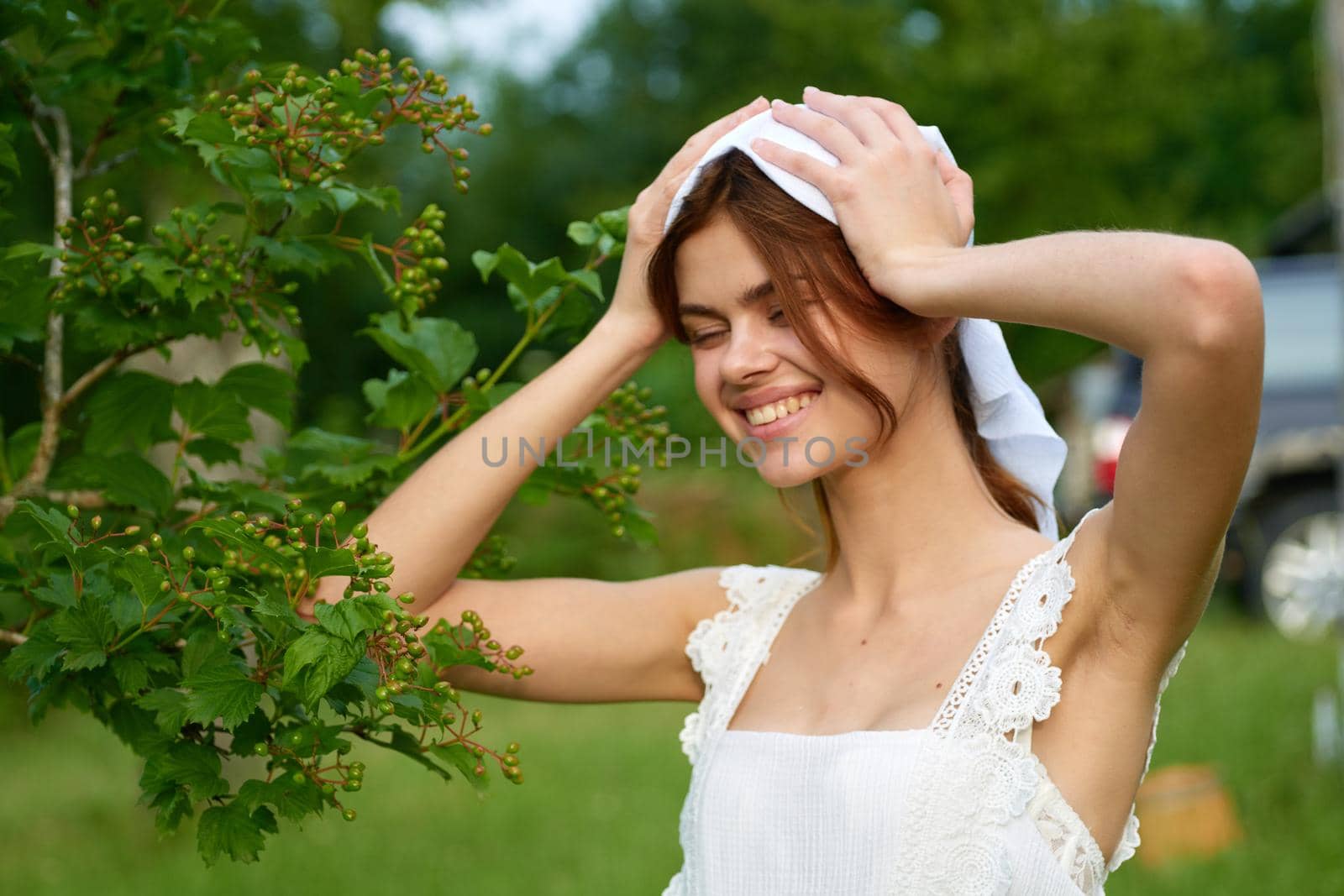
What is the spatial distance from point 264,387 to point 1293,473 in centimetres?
743

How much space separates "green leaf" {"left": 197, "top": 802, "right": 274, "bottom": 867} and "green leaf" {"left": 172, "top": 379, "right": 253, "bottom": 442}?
571 millimetres

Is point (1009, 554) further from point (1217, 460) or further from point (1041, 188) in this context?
point (1041, 188)

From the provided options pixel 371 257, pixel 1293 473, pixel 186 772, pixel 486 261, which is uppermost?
pixel 371 257

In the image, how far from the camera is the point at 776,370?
206cm

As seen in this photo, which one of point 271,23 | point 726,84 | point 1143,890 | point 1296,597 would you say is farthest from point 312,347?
point 1143,890

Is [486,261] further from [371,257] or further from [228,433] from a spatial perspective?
[228,433]

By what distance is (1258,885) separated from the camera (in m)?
4.50

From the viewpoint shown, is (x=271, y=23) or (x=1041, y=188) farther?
(x=1041, y=188)

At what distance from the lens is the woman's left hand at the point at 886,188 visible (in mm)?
1865

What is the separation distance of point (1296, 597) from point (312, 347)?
47.8 feet

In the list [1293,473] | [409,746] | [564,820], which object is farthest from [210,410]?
[1293,473]

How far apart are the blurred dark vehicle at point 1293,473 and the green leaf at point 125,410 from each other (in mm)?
6898

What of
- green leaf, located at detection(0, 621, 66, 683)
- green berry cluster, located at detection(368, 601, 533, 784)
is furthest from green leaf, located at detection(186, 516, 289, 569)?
green leaf, located at detection(0, 621, 66, 683)

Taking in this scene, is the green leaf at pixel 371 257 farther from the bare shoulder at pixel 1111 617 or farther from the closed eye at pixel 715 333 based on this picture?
the bare shoulder at pixel 1111 617
